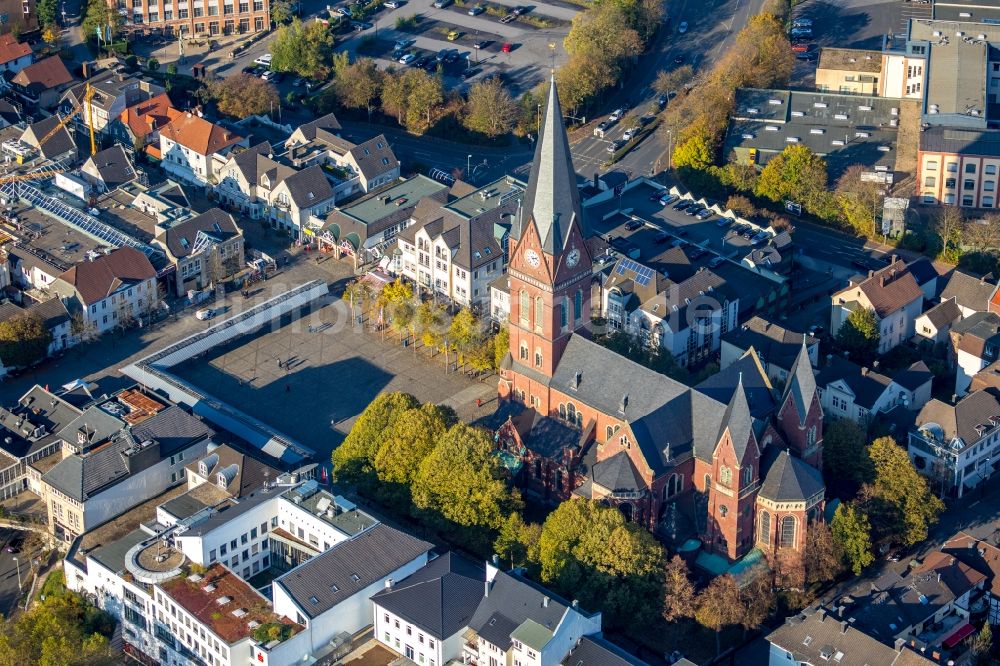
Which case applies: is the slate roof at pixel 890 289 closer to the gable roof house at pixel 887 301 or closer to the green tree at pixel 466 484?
the gable roof house at pixel 887 301

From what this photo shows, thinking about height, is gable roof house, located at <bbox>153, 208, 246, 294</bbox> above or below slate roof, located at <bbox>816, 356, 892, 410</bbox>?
above

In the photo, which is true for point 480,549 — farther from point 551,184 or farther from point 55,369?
point 55,369

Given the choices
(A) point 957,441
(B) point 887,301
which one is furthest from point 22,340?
(A) point 957,441

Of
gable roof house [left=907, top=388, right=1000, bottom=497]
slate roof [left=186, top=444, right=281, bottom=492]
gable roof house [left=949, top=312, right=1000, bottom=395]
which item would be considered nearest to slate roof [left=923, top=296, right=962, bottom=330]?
gable roof house [left=949, top=312, right=1000, bottom=395]

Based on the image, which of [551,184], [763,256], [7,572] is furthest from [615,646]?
[763,256]

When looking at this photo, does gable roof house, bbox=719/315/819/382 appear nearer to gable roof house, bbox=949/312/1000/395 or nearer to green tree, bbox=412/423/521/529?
gable roof house, bbox=949/312/1000/395

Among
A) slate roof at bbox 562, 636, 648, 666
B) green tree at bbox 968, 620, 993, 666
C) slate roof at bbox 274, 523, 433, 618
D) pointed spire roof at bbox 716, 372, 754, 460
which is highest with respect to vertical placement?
pointed spire roof at bbox 716, 372, 754, 460
